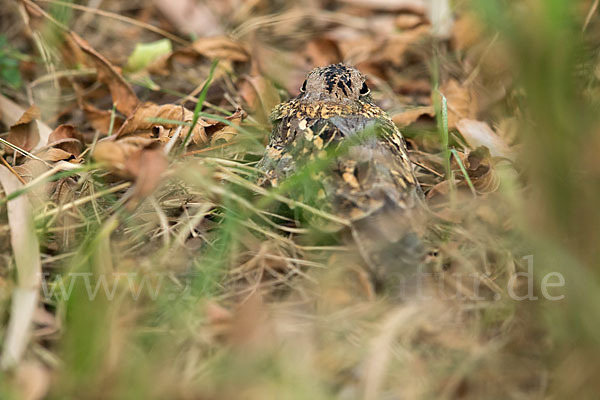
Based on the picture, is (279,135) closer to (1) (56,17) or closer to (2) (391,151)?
(2) (391,151)

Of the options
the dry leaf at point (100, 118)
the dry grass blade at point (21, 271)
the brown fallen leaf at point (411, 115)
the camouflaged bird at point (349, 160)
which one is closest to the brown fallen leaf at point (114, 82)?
the dry leaf at point (100, 118)

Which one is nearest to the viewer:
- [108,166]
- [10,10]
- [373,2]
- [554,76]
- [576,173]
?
[554,76]

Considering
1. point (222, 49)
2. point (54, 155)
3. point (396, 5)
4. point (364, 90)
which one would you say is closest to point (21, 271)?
point (54, 155)

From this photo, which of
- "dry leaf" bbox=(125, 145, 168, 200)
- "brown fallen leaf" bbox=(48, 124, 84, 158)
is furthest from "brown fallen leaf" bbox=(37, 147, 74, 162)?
"dry leaf" bbox=(125, 145, 168, 200)

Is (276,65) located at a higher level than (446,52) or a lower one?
lower

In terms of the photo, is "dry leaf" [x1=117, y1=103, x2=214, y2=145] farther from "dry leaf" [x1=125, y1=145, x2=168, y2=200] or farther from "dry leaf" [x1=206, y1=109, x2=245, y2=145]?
"dry leaf" [x1=125, y1=145, x2=168, y2=200]

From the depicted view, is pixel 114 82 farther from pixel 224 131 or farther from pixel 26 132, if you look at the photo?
pixel 224 131

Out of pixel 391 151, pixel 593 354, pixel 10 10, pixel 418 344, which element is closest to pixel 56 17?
pixel 10 10

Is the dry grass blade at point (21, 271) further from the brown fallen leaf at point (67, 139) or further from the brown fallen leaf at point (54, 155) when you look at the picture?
the brown fallen leaf at point (67, 139)
